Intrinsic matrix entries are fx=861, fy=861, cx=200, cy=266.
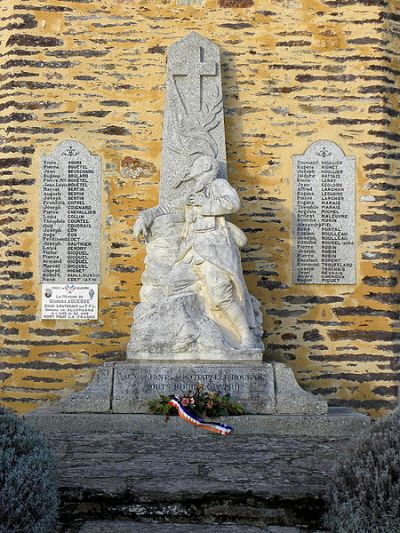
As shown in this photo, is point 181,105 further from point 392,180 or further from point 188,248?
point 392,180

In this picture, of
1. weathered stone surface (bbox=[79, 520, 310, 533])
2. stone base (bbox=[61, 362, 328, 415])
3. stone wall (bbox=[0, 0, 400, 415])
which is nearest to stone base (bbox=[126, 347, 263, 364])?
stone base (bbox=[61, 362, 328, 415])

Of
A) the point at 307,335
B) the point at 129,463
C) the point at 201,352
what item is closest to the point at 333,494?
the point at 129,463

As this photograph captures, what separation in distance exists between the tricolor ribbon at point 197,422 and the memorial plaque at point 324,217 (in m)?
2.49

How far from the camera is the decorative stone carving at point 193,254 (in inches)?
281

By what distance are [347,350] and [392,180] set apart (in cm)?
177

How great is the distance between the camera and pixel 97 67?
8.64 meters

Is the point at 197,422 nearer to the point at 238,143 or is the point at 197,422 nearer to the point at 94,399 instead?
the point at 94,399

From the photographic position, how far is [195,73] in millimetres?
8211

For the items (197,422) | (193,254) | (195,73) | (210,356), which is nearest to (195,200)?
(193,254)

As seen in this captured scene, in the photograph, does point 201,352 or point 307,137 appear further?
point 307,137

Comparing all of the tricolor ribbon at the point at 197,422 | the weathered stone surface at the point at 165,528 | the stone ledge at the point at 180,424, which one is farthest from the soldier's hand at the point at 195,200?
the weathered stone surface at the point at 165,528

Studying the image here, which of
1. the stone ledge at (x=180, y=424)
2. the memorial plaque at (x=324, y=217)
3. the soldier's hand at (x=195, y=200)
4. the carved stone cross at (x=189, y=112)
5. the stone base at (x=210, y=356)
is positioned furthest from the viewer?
the memorial plaque at (x=324, y=217)

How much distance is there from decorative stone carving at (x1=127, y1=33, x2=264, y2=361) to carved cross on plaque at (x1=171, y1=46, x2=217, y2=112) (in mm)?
12

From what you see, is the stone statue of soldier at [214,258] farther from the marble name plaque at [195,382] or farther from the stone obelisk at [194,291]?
the marble name plaque at [195,382]
